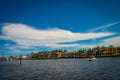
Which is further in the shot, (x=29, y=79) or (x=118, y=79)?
(x=29, y=79)

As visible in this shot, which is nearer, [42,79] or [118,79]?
[118,79]

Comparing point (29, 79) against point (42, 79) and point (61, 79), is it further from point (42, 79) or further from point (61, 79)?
point (61, 79)

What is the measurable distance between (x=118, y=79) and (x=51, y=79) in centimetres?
2167

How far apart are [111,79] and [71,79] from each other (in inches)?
502

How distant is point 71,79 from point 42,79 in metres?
10.2

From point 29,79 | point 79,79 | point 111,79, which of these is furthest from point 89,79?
point 29,79

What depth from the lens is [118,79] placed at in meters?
50.2

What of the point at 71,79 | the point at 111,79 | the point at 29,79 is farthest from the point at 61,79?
the point at 111,79

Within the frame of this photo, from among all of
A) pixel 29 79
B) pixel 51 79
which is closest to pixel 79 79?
pixel 51 79

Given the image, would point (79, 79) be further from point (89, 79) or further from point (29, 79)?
point (29, 79)

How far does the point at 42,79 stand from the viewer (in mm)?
56062

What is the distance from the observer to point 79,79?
53875mm

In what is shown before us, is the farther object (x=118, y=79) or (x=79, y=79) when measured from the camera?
(x=79, y=79)

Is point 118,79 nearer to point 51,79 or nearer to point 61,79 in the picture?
point 61,79
